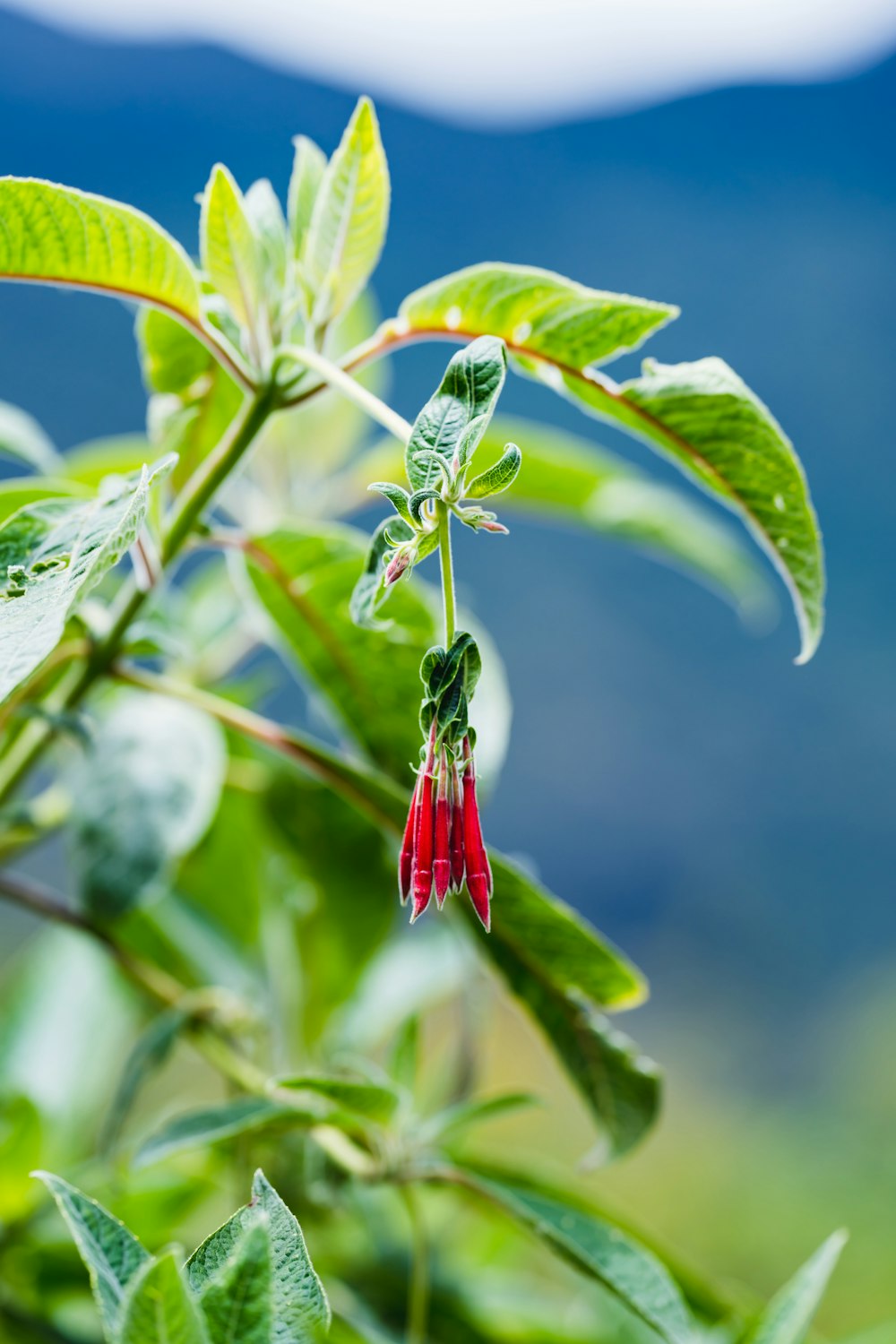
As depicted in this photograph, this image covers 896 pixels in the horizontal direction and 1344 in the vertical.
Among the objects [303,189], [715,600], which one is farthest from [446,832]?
[715,600]

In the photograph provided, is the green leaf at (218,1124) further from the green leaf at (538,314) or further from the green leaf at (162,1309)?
the green leaf at (538,314)

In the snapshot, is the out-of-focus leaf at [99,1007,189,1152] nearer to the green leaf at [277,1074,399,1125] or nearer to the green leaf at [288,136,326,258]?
the green leaf at [277,1074,399,1125]

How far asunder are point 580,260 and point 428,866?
7.85ft

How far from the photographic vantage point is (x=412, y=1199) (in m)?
0.42

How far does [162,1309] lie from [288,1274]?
4 cm

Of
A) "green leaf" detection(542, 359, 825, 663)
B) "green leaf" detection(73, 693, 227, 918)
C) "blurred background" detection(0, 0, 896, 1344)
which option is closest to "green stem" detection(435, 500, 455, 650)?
"green leaf" detection(542, 359, 825, 663)

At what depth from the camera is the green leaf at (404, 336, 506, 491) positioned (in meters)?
0.23

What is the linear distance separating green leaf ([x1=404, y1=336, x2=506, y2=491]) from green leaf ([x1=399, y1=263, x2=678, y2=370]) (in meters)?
0.07

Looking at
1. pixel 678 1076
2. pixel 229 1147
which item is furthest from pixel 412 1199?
pixel 678 1076

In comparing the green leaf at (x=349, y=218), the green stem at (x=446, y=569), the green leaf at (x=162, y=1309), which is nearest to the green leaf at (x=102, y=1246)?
the green leaf at (x=162, y=1309)

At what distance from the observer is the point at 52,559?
0.27 meters

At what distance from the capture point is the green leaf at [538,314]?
309mm

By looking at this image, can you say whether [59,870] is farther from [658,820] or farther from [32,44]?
[32,44]

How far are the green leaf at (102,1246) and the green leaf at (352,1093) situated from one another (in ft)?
0.24
